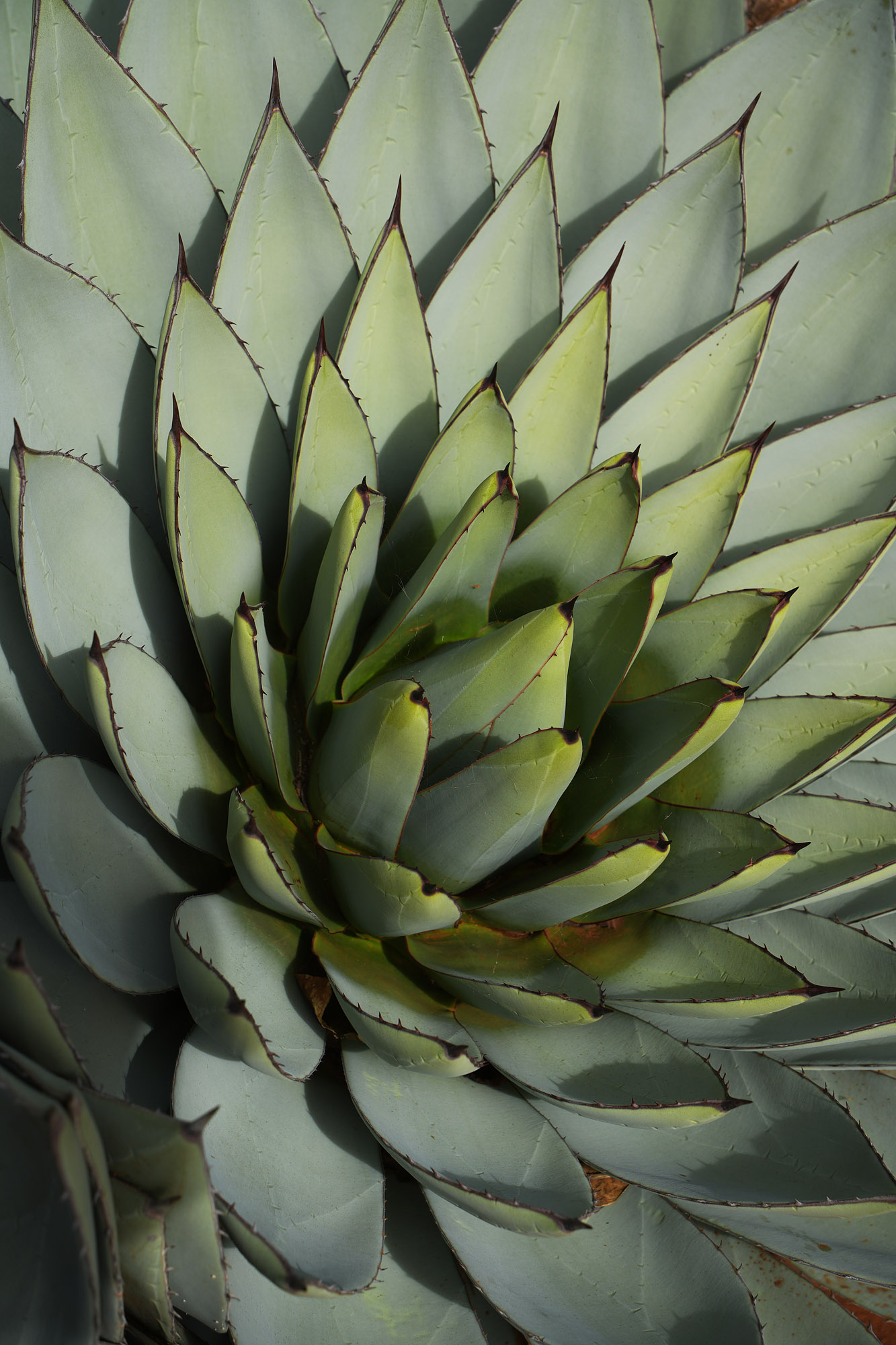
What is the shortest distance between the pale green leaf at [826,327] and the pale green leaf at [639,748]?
451 mm

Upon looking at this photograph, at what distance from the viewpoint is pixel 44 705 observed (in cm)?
100

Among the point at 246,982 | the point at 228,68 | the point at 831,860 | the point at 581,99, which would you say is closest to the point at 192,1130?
the point at 246,982

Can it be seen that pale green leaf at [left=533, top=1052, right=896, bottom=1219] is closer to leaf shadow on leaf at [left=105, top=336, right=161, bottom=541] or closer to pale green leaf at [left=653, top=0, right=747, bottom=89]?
leaf shadow on leaf at [left=105, top=336, right=161, bottom=541]

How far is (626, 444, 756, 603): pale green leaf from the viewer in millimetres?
1074

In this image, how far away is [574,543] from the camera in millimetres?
1082

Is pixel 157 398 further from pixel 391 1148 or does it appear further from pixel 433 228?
pixel 391 1148

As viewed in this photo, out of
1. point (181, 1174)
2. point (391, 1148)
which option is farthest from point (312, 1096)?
point (181, 1174)

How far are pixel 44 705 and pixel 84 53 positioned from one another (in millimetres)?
608

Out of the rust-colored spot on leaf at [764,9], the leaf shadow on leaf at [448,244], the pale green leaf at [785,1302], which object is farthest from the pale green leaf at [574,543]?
the rust-colored spot on leaf at [764,9]

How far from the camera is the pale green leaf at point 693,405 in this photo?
3.71ft

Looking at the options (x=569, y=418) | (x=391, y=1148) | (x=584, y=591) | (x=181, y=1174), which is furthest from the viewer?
(x=569, y=418)

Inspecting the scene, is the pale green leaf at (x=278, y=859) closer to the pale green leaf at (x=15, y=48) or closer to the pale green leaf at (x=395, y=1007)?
the pale green leaf at (x=395, y=1007)

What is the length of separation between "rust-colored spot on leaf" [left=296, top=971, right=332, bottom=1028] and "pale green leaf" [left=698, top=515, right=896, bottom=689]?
1.70 ft

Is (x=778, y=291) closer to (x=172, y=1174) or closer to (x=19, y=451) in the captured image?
(x=19, y=451)
